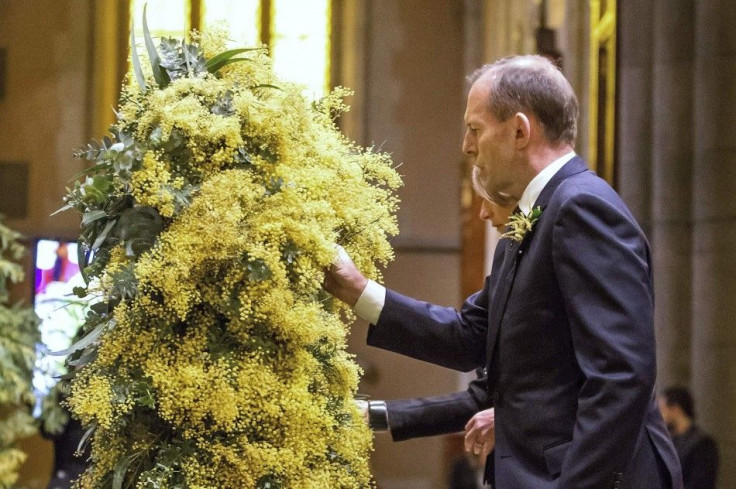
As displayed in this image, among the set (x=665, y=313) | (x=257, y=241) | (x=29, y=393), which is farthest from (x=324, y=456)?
(x=665, y=313)

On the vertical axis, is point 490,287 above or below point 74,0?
below

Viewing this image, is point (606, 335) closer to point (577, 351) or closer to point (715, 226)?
point (577, 351)

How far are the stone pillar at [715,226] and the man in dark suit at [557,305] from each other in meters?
3.98

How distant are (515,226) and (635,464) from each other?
635 millimetres

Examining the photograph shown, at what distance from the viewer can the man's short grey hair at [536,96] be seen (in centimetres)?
279

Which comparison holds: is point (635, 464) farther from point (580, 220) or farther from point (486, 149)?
point (486, 149)

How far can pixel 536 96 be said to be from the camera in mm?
2785

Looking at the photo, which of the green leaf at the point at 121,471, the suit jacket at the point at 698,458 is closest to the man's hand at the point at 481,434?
the green leaf at the point at 121,471

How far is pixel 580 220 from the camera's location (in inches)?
101

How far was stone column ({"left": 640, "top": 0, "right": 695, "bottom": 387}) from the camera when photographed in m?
7.04

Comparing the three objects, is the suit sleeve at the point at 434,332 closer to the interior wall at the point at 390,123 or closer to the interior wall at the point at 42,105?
the interior wall at the point at 390,123

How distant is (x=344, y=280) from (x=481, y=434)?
64 centimetres

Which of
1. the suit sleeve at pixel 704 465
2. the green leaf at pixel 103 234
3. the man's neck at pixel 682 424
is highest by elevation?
the green leaf at pixel 103 234

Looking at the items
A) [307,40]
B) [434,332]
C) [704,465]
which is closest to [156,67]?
[434,332]
